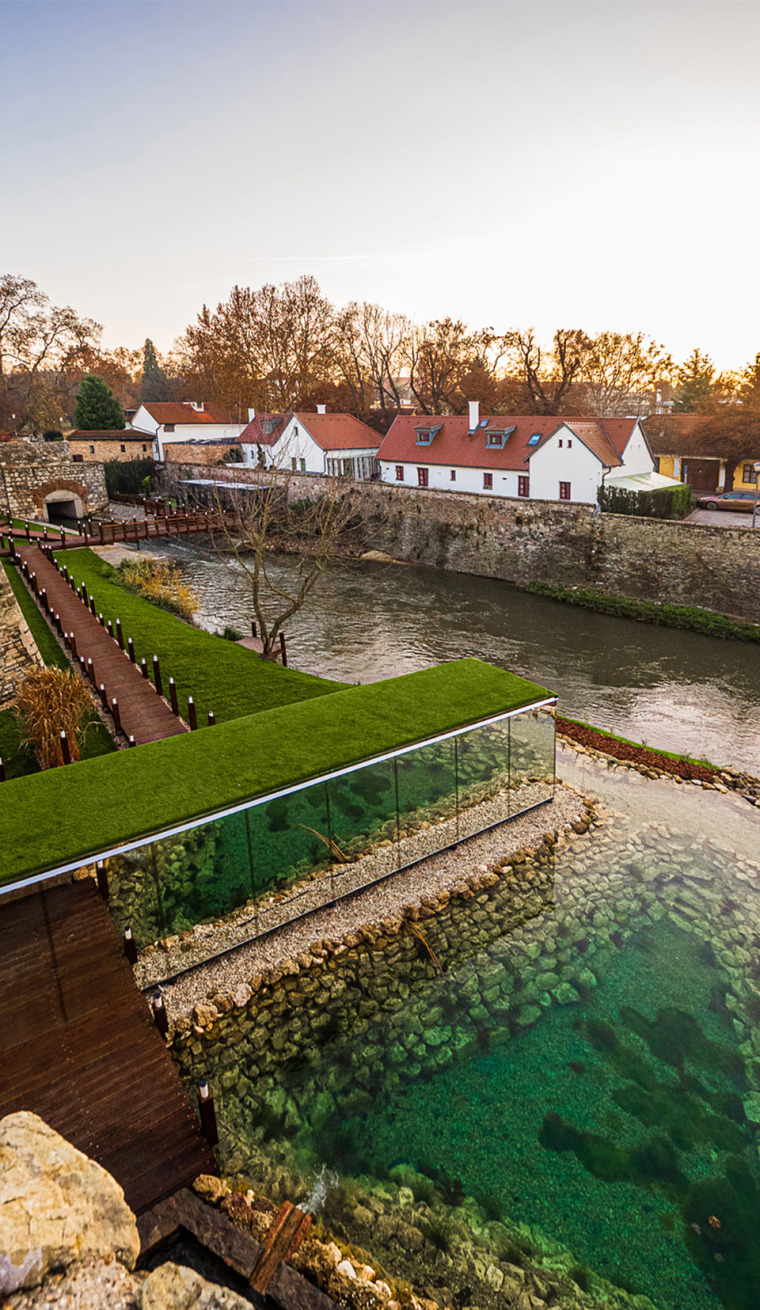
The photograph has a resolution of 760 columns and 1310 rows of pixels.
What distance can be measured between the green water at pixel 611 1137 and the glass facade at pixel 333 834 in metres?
3.15

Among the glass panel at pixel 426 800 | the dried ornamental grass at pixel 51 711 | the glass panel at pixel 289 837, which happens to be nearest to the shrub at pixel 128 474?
the dried ornamental grass at pixel 51 711

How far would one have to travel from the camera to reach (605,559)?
34594 millimetres

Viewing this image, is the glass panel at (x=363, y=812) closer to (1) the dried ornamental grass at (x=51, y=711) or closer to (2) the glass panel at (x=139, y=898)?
(2) the glass panel at (x=139, y=898)

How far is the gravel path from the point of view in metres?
9.84

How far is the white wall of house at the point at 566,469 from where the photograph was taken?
36250 mm

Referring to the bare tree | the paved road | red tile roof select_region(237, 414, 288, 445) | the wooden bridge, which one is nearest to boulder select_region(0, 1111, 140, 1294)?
the bare tree

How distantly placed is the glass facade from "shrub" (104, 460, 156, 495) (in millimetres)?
54183

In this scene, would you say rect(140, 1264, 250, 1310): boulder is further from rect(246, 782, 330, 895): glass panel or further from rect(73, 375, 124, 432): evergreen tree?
rect(73, 375, 124, 432): evergreen tree

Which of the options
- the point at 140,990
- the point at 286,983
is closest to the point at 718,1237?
the point at 286,983

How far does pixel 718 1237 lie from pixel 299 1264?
3969 mm

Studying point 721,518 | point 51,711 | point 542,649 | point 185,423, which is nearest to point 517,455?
point 721,518

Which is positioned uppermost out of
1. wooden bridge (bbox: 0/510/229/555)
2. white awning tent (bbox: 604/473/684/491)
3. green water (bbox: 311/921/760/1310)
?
white awning tent (bbox: 604/473/684/491)

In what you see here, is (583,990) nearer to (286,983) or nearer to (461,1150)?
(461,1150)

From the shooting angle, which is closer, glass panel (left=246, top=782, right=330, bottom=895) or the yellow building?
glass panel (left=246, top=782, right=330, bottom=895)
